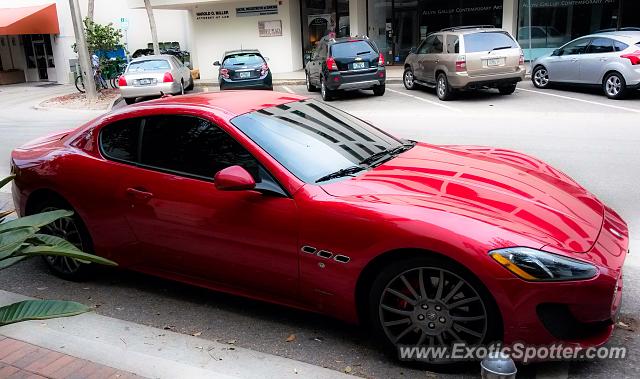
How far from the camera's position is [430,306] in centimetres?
316

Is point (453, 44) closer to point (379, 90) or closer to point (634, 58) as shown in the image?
point (379, 90)

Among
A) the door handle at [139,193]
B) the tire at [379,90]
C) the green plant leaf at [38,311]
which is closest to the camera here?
the green plant leaf at [38,311]

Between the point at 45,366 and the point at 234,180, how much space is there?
1.51 m

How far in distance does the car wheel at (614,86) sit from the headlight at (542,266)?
1233 centimetres

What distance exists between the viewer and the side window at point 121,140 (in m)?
4.27

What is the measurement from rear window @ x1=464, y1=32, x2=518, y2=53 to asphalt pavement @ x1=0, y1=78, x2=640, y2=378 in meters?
1.36

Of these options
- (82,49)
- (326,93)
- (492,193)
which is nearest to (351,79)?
(326,93)

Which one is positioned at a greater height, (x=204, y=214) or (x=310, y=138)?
(x=310, y=138)

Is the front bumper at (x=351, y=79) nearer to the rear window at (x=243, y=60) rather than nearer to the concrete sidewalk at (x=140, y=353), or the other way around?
the rear window at (x=243, y=60)

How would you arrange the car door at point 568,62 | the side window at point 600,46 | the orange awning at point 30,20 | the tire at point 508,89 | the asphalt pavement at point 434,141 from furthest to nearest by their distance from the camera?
the orange awning at point 30,20, the tire at point 508,89, the car door at point 568,62, the side window at point 600,46, the asphalt pavement at point 434,141

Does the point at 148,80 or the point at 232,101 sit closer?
the point at 232,101

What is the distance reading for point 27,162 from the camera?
4.76 m

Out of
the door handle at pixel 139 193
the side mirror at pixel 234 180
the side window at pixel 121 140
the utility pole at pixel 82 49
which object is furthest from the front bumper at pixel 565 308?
the utility pole at pixel 82 49

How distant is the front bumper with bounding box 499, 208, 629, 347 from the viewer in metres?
2.85
